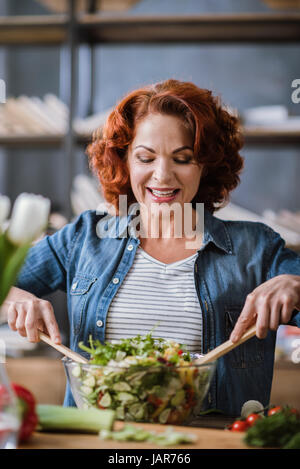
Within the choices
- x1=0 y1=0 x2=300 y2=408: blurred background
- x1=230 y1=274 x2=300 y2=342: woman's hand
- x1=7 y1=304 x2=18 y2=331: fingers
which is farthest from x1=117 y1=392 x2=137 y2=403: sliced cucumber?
x1=0 y1=0 x2=300 y2=408: blurred background

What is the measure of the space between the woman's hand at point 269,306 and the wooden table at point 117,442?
0.24m

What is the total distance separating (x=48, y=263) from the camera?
155 cm

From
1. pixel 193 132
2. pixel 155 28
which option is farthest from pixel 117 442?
pixel 155 28

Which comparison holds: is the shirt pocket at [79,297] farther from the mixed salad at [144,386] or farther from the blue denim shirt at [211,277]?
the mixed salad at [144,386]

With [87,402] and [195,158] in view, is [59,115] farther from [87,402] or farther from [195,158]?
[87,402]

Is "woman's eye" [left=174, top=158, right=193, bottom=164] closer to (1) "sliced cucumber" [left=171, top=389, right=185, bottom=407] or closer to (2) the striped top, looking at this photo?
(2) the striped top

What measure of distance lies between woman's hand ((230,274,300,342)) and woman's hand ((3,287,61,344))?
36cm

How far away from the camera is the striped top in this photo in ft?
4.56

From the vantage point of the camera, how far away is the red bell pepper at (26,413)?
0.74 metres

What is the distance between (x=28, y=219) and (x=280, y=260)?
3.17 ft

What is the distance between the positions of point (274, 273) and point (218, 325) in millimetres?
211

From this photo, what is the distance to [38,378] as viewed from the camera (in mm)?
2648
